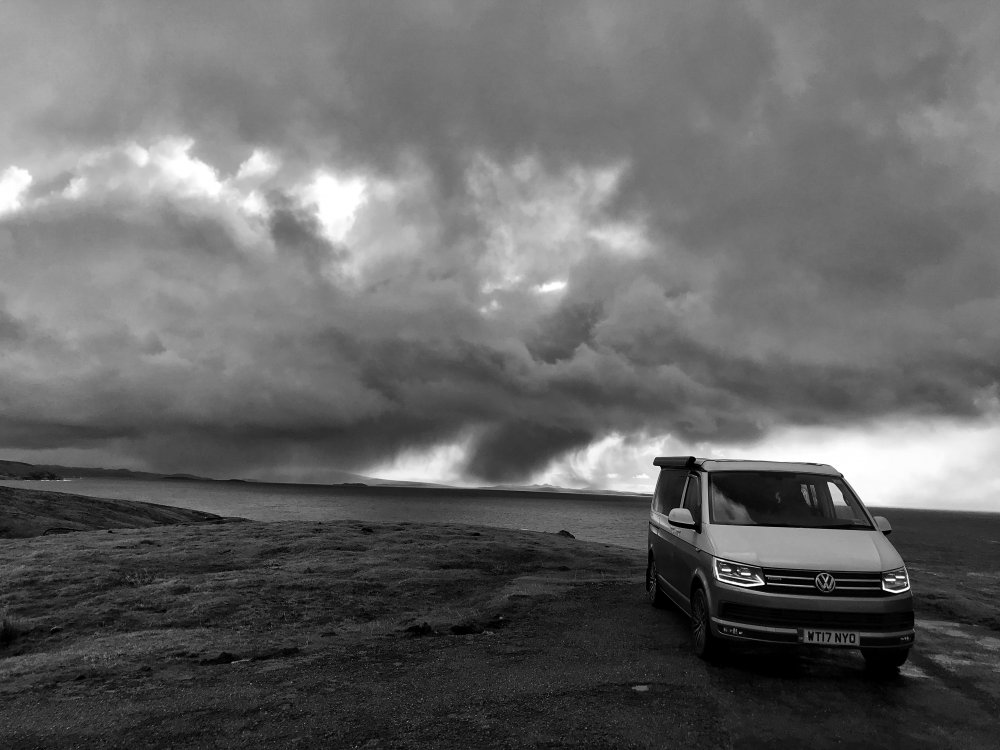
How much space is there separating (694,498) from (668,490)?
2.07 m

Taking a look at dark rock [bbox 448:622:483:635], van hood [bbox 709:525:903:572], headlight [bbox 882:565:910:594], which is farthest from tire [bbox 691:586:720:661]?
dark rock [bbox 448:622:483:635]

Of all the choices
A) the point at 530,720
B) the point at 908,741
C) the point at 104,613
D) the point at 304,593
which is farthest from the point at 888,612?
the point at 104,613

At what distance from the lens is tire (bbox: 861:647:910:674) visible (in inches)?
297

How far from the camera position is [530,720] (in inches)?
239

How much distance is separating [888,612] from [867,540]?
100cm

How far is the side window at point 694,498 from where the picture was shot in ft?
30.3

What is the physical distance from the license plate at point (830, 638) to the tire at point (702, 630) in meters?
1.12

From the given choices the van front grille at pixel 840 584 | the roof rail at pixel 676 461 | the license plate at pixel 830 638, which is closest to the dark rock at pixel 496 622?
the roof rail at pixel 676 461

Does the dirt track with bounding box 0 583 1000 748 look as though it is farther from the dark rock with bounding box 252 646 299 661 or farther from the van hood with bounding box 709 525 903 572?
the van hood with bounding box 709 525 903 572

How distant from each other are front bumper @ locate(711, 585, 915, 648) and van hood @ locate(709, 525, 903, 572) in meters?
0.38

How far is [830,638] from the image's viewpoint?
728 centimetres

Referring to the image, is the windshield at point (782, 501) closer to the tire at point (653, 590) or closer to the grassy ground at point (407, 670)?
the grassy ground at point (407, 670)

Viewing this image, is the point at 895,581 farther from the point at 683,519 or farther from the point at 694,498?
the point at 694,498

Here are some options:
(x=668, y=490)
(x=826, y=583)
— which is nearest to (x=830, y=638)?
(x=826, y=583)
